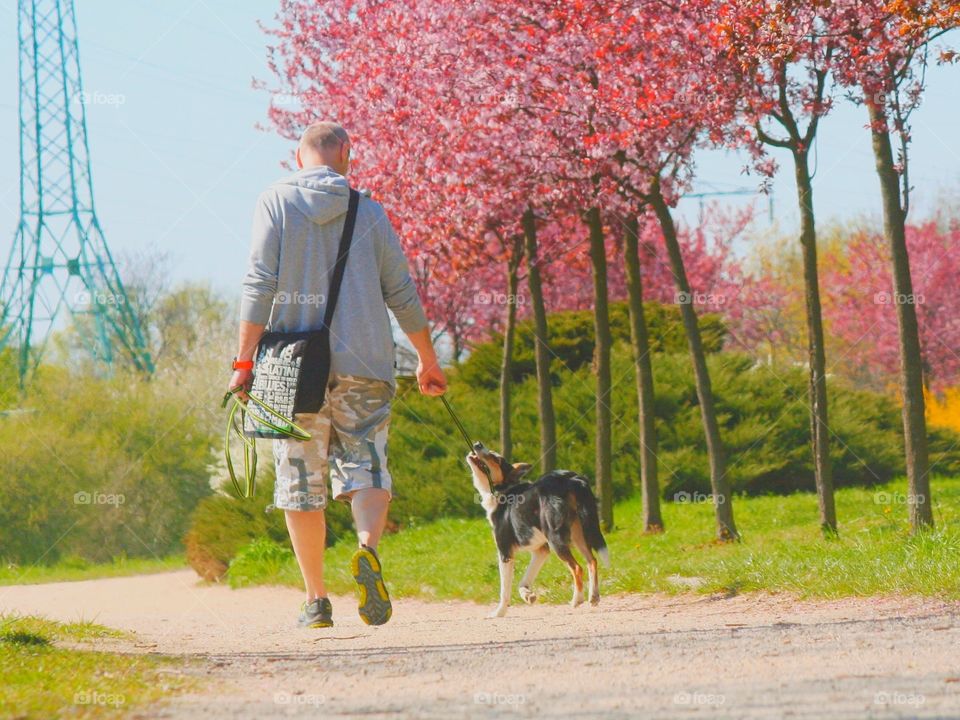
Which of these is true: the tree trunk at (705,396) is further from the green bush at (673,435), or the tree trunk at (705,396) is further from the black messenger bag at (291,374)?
the black messenger bag at (291,374)

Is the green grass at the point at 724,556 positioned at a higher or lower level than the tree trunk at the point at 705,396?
lower

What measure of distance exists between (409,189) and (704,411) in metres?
4.93

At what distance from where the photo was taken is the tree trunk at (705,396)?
39.5 ft

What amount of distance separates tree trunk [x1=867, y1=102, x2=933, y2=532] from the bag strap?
514 centimetres

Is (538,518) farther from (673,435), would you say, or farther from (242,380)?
(673,435)

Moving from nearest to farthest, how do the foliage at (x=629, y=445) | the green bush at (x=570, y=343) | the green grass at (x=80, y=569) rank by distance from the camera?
the foliage at (x=629, y=445) → the green grass at (x=80, y=569) → the green bush at (x=570, y=343)

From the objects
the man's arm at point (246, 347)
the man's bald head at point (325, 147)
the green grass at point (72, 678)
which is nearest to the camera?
the green grass at point (72, 678)

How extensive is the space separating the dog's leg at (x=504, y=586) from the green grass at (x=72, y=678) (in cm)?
300

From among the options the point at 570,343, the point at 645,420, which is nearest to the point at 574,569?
the point at 645,420

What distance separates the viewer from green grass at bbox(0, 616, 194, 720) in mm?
4254

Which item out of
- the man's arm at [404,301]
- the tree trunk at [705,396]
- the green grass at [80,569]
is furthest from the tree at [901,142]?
the green grass at [80,569]

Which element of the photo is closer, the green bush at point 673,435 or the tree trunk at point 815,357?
the tree trunk at point 815,357

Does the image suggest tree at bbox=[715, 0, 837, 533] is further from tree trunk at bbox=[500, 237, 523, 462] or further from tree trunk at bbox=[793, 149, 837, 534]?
tree trunk at bbox=[500, 237, 523, 462]

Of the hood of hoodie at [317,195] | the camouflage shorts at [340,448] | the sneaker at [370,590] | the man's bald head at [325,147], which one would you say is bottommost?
the sneaker at [370,590]
